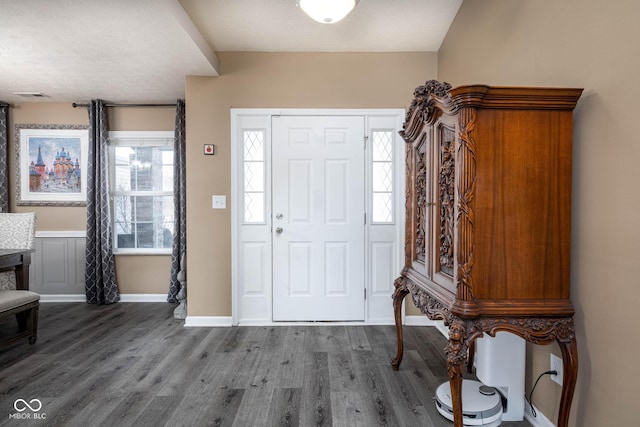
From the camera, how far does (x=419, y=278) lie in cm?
206

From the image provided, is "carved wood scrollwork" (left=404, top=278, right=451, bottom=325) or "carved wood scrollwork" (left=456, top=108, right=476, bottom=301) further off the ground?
"carved wood scrollwork" (left=456, top=108, right=476, bottom=301)

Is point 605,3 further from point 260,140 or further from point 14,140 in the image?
point 14,140

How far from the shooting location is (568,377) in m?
1.48

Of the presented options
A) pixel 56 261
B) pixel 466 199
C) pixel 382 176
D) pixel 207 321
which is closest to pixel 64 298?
pixel 56 261

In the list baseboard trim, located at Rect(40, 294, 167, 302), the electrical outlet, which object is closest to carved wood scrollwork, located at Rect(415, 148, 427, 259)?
the electrical outlet

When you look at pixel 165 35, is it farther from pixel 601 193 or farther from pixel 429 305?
pixel 601 193

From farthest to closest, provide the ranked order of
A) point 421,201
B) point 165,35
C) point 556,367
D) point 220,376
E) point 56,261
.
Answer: point 56,261
point 165,35
point 220,376
point 421,201
point 556,367

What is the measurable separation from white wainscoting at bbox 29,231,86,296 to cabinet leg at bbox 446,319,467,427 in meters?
4.42

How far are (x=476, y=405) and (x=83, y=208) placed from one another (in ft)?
15.1

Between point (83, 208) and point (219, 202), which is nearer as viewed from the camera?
point (219, 202)

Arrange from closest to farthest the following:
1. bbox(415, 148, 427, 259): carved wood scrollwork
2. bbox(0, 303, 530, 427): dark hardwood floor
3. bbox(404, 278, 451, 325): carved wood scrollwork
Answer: bbox(404, 278, 451, 325): carved wood scrollwork → bbox(0, 303, 530, 427): dark hardwood floor → bbox(415, 148, 427, 259): carved wood scrollwork

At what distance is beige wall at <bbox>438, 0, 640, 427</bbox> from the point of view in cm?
130

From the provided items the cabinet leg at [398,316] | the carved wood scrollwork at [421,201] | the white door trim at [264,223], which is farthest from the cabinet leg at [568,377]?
the white door trim at [264,223]

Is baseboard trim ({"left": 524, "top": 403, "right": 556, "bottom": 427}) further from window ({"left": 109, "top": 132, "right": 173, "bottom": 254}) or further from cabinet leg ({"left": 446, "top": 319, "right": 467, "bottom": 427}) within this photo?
window ({"left": 109, "top": 132, "right": 173, "bottom": 254})
